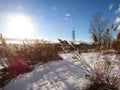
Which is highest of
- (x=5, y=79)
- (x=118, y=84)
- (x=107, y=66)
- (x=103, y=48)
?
(x=103, y=48)

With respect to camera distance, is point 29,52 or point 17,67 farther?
point 29,52

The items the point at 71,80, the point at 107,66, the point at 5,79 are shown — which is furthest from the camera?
the point at 5,79

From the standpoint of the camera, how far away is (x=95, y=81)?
2471 millimetres

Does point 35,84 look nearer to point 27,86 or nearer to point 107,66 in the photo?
point 27,86

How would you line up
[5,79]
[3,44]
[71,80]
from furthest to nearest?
[3,44], [5,79], [71,80]

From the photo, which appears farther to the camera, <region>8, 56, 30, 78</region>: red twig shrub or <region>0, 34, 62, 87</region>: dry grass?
<region>0, 34, 62, 87</region>: dry grass

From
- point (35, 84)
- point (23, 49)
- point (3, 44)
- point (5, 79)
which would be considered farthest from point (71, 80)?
point (23, 49)

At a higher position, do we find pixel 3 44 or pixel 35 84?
pixel 3 44

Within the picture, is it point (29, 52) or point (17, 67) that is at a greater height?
point (29, 52)

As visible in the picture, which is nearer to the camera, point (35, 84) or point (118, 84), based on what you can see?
point (118, 84)

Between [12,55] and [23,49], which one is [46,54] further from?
[12,55]

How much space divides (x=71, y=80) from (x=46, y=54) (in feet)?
11.7

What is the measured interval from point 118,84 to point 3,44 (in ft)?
11.8

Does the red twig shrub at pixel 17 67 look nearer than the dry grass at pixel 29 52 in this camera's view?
Yes
